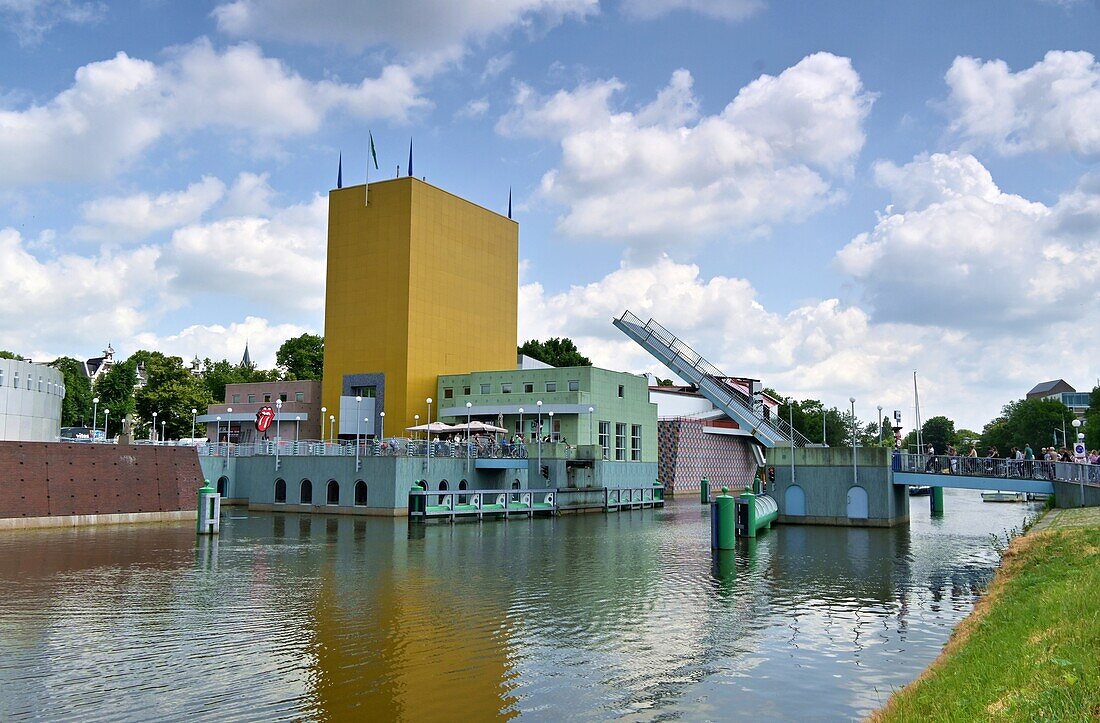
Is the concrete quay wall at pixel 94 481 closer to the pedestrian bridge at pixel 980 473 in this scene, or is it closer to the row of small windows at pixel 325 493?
the row of small windows at pixel 325 493

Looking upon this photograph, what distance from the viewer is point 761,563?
27.2 metres

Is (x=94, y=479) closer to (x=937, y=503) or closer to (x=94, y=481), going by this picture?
(x=94, y=481)

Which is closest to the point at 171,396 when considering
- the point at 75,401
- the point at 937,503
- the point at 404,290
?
the point at 75,401

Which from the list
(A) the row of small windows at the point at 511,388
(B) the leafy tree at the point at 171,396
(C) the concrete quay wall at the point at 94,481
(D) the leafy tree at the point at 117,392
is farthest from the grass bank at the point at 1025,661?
(D) the leafy tree at the point at 117,392

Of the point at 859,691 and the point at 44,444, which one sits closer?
the point at 859,691

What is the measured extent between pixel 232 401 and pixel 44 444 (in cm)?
3353

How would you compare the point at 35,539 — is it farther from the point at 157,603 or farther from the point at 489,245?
the point at 489,245

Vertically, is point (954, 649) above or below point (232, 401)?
below

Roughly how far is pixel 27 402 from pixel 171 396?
48.3 meters

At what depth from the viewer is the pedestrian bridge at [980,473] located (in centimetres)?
3619

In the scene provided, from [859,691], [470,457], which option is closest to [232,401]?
[470,457]

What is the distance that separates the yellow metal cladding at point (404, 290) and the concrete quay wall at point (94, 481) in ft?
64.1

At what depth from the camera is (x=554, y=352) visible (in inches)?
4171

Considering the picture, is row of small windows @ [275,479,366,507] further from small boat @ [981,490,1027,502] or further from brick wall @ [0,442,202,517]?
small boat @ [981,490,1027,502]
